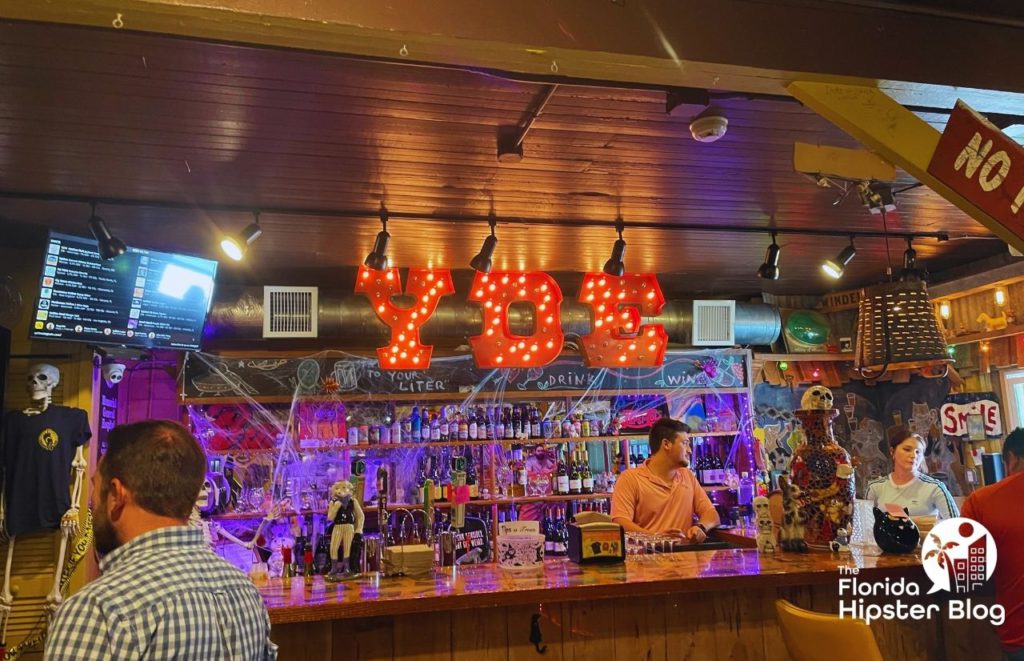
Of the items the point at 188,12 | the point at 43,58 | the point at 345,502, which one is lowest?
the point at 345,502

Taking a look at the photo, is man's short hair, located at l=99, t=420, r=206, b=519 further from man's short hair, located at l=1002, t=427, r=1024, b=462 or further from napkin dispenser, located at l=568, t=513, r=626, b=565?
man's short hair, located at l=1002, t=427, r=1024, b=462

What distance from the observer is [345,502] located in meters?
3.42

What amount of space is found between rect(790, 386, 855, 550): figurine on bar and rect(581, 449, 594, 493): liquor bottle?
3.28m

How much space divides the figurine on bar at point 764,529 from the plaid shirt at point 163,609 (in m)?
2.59

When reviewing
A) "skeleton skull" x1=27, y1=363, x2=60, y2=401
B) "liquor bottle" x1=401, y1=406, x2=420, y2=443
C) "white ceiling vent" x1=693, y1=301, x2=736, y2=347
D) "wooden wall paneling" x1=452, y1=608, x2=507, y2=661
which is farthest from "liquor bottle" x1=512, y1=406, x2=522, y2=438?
"wooden wall paneling" x1=452, y1=608, x2=507, y2=661

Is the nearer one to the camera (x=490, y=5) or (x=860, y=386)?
(x=490, y=5)

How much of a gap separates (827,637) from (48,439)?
4578 mm

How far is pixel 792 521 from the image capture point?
3.62 metres

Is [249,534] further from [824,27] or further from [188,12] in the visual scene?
[824,27]

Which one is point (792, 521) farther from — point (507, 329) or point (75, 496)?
point (75, 496)

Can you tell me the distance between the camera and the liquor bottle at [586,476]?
22.2ft

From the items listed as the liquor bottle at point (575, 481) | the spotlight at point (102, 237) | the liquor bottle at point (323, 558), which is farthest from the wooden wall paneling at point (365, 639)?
the liquor bottle at point (575, 481)

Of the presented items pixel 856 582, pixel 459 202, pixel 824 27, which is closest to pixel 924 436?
pixel 856 582

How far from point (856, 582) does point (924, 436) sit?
14.6 feet
